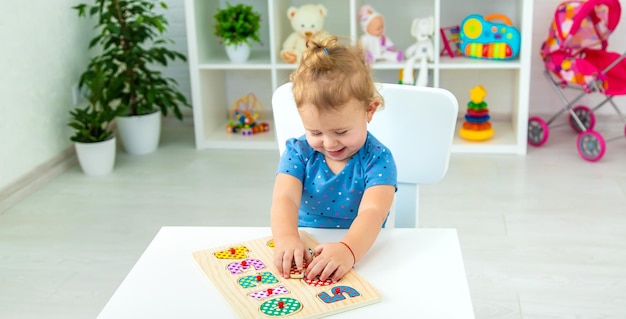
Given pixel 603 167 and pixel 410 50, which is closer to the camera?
pixel 603 167

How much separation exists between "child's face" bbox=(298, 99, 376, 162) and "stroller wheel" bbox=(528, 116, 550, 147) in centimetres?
229

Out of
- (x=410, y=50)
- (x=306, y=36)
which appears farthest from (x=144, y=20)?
(x=410, y=50)

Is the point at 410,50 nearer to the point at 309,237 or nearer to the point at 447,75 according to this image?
the point at 447,75

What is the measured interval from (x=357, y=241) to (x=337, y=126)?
0.21m

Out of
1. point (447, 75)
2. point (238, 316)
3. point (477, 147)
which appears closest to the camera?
point (238, 316)

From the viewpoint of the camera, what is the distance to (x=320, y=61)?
3.88 ft

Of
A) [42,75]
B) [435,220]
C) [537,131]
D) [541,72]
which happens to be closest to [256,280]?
[435,220]

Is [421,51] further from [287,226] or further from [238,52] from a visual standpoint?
[287,226]

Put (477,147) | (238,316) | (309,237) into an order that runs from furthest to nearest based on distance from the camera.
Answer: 1. (477,147)
2. (309,237)
3. (238,316)

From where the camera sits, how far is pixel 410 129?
138 cm

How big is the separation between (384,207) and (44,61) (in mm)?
2351

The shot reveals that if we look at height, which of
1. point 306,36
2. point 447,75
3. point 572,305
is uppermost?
point 306,36

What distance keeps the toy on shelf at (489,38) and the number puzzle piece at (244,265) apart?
252 cm

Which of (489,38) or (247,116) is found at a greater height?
(489,38)
